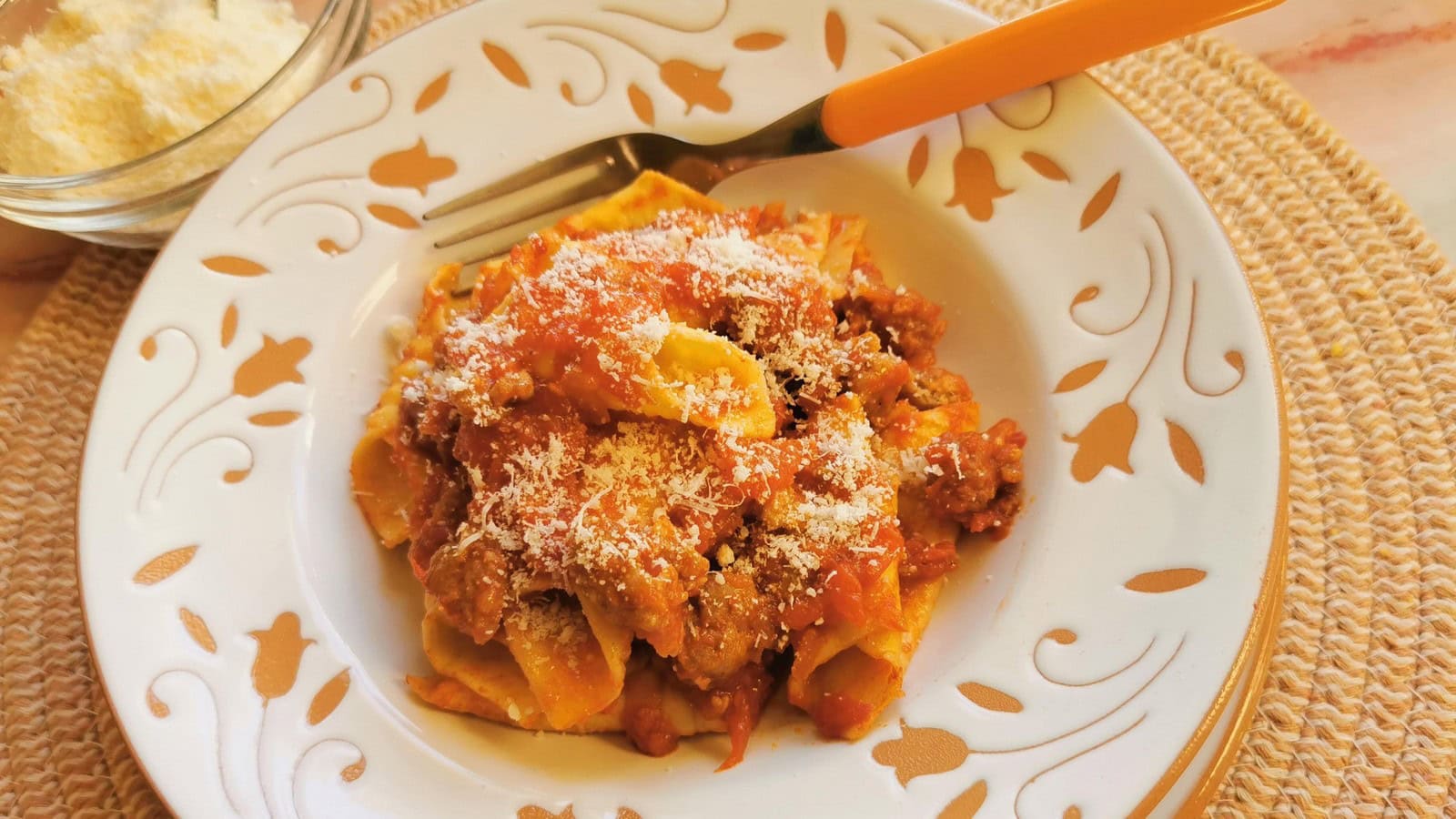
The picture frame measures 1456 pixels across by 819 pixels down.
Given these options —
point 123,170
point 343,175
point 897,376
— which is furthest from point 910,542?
point 123,170

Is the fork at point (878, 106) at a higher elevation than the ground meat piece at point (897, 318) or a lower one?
higher

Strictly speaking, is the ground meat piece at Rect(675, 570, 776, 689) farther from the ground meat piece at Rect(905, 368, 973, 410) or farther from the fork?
the fork

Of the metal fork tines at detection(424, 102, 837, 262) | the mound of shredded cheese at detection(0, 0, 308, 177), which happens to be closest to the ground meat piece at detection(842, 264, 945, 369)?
the metal fork tines at detection(424, 102, 837, 262)

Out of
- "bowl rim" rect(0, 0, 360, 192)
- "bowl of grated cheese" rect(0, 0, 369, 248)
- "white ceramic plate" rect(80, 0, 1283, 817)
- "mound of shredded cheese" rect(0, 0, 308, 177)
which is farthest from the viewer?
"mound of shredded cheese" rect(0, 0, 308, 177)

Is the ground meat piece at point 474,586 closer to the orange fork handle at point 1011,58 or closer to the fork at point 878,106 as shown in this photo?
the fork at point 878,106

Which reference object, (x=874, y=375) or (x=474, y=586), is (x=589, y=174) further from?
(x=474, y=586)

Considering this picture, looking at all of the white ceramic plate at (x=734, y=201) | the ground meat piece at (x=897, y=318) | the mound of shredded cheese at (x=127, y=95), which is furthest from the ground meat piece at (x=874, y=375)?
the mound of shredded cheese at (x=127, y=95)

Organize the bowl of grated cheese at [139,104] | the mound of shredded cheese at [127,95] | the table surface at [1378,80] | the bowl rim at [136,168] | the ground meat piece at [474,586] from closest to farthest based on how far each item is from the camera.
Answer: the ground meat piece at [474,586] → the bowl rim at [136,168] → the bowl of grated cheese at [139,104] → the mound of shredded cheese at [127,95] → the table surface at [1378,80]
